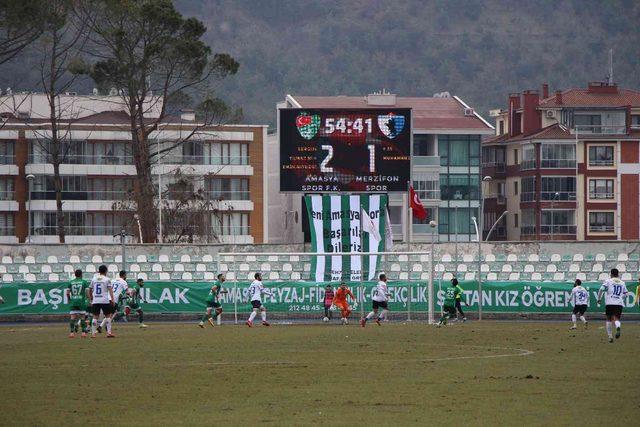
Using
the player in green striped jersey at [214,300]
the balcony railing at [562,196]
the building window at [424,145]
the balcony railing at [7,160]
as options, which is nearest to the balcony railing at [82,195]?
the balcony railing at [7,160]

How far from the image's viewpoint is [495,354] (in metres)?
29.5

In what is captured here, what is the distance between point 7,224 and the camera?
10438 centimetres

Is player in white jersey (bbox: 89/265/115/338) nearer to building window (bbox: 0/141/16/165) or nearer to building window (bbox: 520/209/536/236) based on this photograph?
building window (bbox: 0/141/16/165)

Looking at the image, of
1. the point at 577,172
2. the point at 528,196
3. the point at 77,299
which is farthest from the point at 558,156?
the point at 77,299

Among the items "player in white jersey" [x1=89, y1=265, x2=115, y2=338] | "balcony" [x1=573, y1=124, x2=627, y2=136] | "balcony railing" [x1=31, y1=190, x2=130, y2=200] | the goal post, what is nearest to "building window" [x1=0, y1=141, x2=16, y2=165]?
"balcony railing" [x1=31, y1=190, x2=130, y2=200]

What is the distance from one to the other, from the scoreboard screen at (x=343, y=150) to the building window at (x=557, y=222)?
57525mm

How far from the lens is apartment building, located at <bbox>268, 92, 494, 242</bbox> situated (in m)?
109

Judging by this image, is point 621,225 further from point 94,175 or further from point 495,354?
point 495,354

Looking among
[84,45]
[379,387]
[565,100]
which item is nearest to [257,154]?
[565,100]

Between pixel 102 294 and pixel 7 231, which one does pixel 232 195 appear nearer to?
pixel 7 231

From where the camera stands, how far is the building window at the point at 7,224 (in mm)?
104000

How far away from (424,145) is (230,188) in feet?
54.1

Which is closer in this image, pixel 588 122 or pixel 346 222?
pixel 346 222

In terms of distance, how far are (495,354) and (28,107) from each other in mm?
88029
